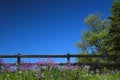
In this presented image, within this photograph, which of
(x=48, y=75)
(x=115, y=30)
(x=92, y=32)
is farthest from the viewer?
(x=92, y=32)

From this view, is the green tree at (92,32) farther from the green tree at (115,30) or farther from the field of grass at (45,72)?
the field of grass at (45,72)

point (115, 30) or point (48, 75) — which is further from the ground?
point (115, 30)

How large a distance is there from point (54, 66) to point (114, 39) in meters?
28.4

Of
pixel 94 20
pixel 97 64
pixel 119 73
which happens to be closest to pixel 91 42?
pixel 94 20

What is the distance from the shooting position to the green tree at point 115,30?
40188 millimetres

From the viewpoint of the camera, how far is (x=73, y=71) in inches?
504

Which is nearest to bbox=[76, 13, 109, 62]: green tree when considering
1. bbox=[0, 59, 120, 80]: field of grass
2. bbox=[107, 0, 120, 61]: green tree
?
bbox=[107, 0, 120, 61]: green tree

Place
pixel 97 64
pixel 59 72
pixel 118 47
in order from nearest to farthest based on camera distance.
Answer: pixel 59 72 < pixel 97 64 < pixel 118 47

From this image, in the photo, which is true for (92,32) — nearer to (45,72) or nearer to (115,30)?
(115,30)

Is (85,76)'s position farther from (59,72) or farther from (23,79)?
(23,79)

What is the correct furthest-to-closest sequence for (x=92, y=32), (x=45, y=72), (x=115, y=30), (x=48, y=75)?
(x=92, y=32) < (x=115, y=30) < (x=45, y=72) < (x=48, y=75)

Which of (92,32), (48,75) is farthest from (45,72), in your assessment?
(92,32)

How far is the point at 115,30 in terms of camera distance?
136 ft

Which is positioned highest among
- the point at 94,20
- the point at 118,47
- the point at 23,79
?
the point at 94,20
